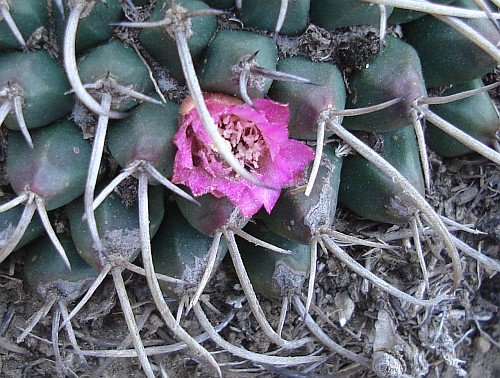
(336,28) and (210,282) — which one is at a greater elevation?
(336,28)

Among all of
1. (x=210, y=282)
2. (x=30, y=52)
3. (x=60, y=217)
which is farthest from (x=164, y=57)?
(x=210, y=282)

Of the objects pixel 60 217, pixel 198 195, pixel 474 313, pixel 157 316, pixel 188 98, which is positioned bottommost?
pixel 474 313

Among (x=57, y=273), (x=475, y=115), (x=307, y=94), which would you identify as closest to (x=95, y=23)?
(x=307, y=94)

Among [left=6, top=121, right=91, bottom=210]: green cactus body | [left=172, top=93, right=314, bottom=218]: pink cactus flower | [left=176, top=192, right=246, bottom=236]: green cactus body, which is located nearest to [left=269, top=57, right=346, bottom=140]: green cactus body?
[left=172, top=93, right=314, bottom=218]: pink cactus flower

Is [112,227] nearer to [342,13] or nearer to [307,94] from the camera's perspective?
[307,94]

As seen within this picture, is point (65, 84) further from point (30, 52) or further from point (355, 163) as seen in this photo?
point (355, 163)

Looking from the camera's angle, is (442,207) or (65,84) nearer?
(65,84)

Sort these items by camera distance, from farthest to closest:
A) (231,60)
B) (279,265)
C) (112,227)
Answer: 1. (279,265)
2. (112,227)
3. (231,60)
